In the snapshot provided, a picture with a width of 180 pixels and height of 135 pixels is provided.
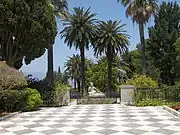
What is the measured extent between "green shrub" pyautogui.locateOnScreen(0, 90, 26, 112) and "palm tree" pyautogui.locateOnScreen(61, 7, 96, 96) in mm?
20617

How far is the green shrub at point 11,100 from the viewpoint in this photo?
57.5ft

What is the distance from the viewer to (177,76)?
38344mm

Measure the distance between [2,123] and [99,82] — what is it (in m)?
39.0

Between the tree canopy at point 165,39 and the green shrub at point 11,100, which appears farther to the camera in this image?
the tree canopy at point 165,39

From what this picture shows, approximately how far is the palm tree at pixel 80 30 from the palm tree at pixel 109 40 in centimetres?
158

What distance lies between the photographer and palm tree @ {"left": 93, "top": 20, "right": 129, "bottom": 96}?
4081 centimetres

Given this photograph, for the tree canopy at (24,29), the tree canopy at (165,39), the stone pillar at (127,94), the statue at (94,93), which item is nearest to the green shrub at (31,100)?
the tree canopy at (24,29)

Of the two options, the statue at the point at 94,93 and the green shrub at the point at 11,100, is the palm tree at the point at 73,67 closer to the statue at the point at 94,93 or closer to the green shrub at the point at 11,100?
the statue at the point at 94,93

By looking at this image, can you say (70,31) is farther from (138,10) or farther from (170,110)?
(170,110)

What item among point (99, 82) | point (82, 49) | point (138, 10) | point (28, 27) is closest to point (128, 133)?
point (28, 27)

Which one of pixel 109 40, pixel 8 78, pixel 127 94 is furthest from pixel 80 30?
pixel 8 78

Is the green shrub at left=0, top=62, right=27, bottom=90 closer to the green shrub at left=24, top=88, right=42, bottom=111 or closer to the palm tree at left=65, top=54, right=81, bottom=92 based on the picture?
the green shrub at left=24, top=88, right=42, bottom=111

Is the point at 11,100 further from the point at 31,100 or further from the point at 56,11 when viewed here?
the point at 56,11

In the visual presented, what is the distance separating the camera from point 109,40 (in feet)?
134
